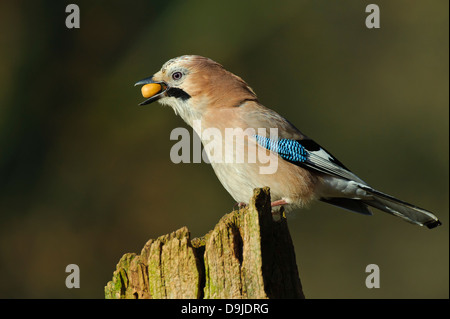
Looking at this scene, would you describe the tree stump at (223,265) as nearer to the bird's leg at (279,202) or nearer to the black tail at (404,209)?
the bird's leg at (279,202)

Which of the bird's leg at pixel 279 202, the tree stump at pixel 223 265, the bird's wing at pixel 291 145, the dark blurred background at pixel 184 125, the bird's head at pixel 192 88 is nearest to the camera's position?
the tree stump at pixel 223 265

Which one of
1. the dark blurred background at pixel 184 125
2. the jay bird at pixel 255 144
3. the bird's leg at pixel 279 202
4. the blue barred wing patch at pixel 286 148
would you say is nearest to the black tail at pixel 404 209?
the jay bird at pixel 255 144

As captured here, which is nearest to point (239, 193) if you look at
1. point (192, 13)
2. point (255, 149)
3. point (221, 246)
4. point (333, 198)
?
point (255, 149)

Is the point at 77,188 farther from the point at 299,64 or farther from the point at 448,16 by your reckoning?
the point at 448,16

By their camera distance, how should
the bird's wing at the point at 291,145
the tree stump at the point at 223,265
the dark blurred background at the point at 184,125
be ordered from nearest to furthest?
the tree stump at the point at 223,265
the bird's wing at the point at 291,145
the dark blurred background at the point at 184,125

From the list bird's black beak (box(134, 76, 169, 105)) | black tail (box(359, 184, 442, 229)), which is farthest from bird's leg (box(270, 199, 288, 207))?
bird's black beak (box(134, 76, 169, 105))

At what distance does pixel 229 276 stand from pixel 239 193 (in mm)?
1929

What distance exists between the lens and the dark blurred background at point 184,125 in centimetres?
845

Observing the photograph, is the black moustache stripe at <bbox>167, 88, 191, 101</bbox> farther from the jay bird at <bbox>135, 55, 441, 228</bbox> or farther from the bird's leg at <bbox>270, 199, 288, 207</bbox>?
the bird's leg at <bbox>270, 199, 288, 207</bbox>

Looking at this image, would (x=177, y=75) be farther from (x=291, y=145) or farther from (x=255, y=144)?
(x=291, y=145)

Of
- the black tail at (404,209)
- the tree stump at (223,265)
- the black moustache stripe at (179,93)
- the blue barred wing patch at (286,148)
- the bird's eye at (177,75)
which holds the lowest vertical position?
the tree stump at (223,265)

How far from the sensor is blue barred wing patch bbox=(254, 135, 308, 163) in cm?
517

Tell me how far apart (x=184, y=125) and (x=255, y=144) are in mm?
4085

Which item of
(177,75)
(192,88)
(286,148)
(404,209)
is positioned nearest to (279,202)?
(286,148)
